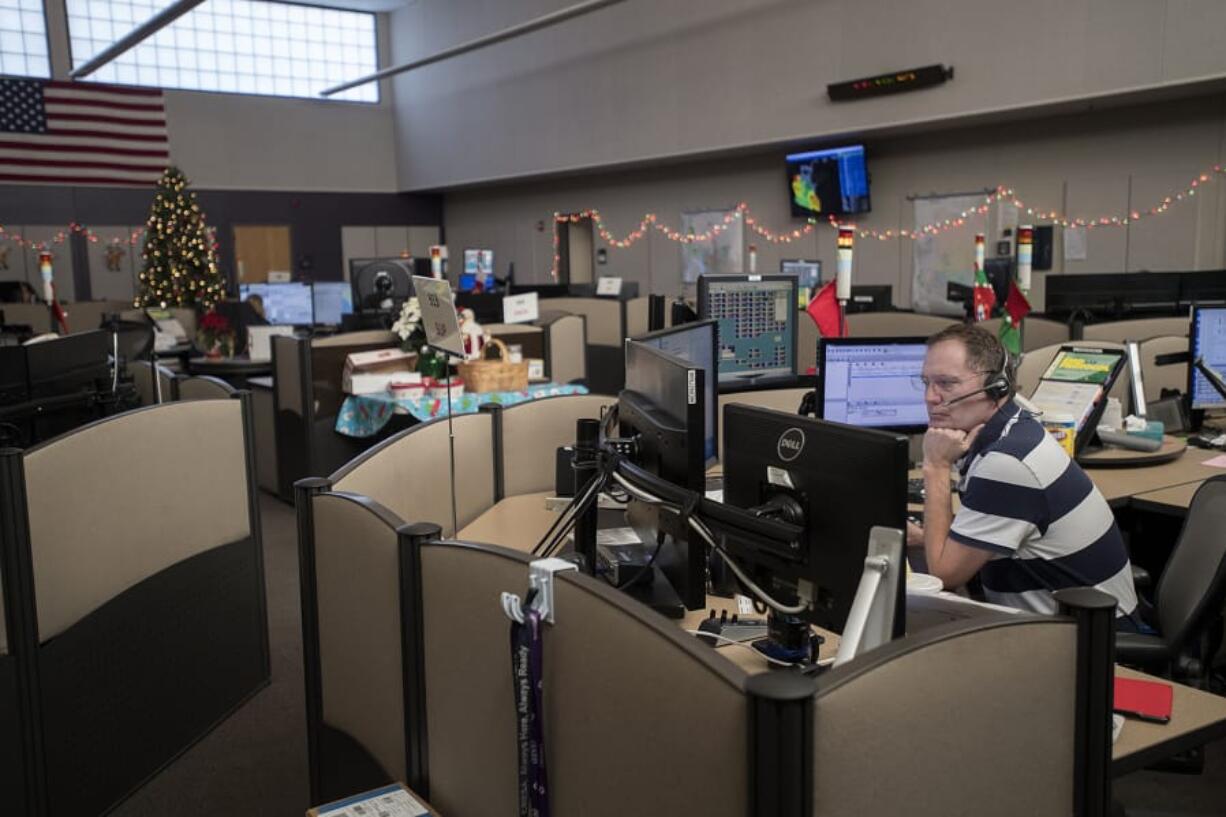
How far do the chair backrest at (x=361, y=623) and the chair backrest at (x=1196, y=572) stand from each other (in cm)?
175

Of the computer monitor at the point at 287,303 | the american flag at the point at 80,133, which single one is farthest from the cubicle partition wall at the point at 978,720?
the american flag at the point at 80,133

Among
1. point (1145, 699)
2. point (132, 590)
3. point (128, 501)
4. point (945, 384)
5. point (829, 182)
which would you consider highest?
point (829, 182)

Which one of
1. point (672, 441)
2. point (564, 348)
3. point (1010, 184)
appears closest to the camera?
point (672, 441)

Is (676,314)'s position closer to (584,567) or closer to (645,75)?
(584,567)

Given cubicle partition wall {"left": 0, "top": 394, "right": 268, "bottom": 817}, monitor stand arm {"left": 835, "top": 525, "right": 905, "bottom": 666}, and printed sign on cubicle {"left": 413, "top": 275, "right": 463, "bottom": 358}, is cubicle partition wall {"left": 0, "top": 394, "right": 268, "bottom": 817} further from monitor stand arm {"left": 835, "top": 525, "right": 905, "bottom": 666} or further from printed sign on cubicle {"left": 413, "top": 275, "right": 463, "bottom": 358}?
monitor stand arm {"left": 835, "top": 525, "right": 905, "bottom": 666}

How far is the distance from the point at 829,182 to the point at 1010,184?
5.52ft

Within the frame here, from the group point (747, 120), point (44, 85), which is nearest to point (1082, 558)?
point (747, 120)

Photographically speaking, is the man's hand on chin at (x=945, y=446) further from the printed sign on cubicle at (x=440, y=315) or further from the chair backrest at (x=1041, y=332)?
the chair backrest at (x=1041, y=332)

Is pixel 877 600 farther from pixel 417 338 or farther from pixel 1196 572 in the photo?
pixel 417 338

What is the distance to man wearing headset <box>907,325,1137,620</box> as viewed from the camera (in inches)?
84.9

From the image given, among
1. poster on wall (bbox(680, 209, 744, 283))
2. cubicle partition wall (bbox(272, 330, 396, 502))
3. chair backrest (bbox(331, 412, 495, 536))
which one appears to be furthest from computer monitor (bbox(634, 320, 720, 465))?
poster on wall (bbox(680, 209, 744, 283))

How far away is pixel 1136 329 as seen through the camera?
15.8 feet

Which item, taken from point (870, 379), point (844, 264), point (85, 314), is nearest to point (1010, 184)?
point (844, 264)

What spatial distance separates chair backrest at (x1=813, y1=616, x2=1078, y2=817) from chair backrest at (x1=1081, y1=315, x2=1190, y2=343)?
157 inches
